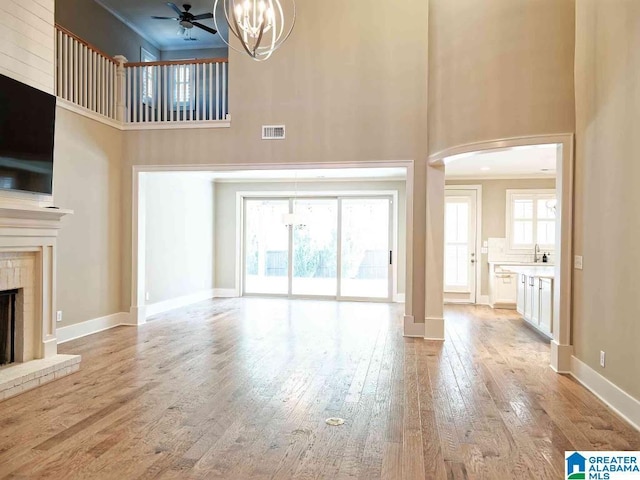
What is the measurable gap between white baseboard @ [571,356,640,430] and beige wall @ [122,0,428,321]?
2184 millimetres

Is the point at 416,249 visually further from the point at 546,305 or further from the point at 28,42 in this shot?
the point at 28,42

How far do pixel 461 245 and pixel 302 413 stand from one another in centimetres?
666

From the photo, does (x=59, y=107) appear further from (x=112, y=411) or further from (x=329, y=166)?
(x=112, y=411)

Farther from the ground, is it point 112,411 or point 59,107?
point 59,107

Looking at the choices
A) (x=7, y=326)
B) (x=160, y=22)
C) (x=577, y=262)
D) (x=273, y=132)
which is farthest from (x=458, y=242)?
(x=7, y=326)

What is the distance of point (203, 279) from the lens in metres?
9.70

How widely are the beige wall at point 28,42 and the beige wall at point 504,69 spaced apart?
4522 millimetres

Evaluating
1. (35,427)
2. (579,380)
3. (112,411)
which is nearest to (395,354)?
(579,380)

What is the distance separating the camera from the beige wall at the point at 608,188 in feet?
11.3

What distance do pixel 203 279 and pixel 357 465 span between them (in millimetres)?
7492

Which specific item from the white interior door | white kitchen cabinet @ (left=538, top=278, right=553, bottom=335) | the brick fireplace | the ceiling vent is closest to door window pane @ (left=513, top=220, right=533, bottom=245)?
the white interior door

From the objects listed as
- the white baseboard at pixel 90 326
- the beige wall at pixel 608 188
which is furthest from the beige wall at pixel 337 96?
the white baseboard at pixel 90 326

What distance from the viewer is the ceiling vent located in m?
6.66

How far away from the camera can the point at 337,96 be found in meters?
6.46
